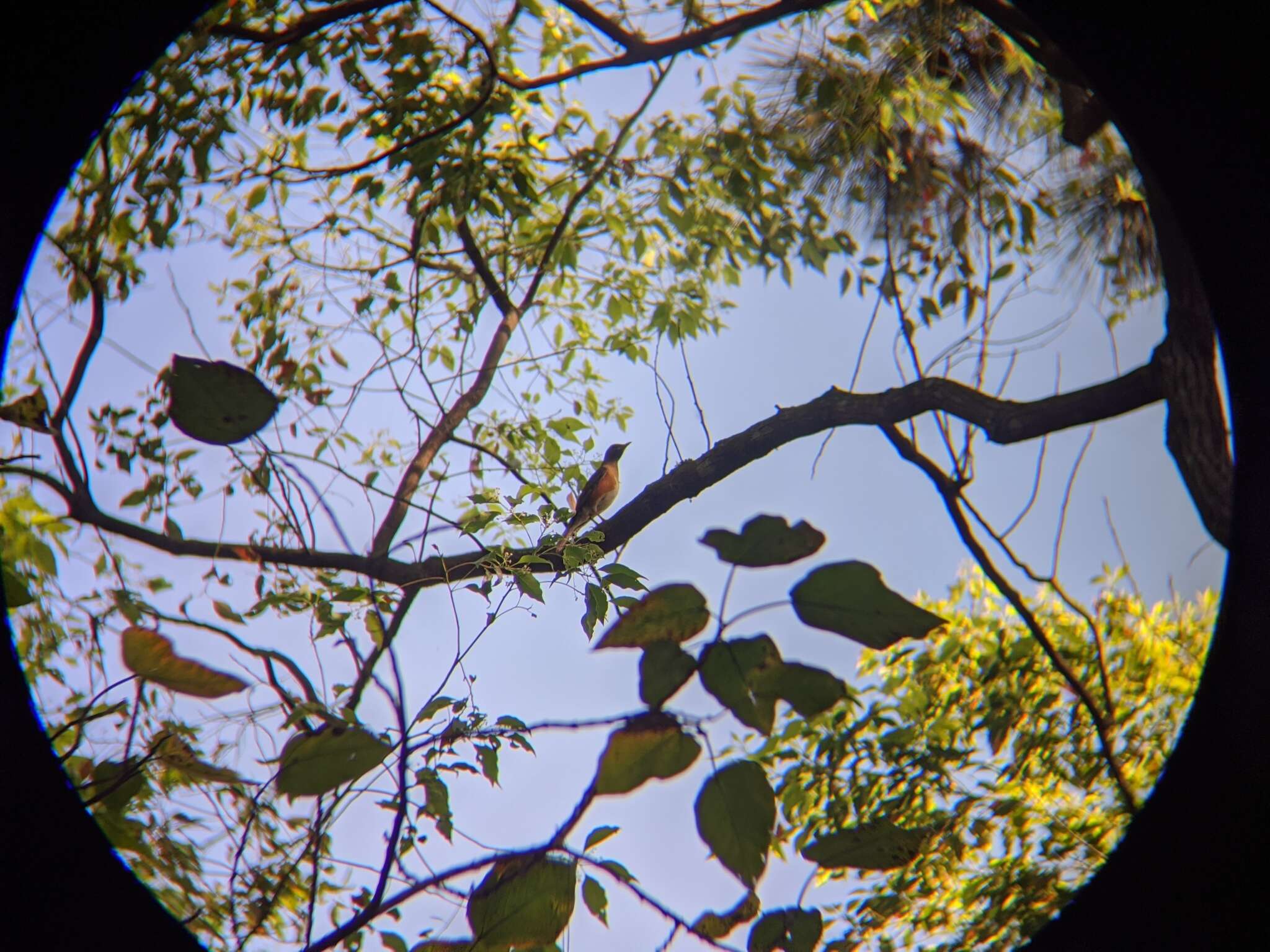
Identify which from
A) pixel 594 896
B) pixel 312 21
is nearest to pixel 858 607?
pixel 594 896

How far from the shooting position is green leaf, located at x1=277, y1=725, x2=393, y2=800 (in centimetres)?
63

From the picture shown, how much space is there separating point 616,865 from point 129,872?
25.1 inches

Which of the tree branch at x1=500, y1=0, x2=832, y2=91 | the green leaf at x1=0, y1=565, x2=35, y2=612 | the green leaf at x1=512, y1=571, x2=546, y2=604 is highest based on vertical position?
the tree branch at x1=500, y1=0, x2=832, y2=91

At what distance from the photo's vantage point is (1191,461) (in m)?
1.37

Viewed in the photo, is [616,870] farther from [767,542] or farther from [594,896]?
[767,542]

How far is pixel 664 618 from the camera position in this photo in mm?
593

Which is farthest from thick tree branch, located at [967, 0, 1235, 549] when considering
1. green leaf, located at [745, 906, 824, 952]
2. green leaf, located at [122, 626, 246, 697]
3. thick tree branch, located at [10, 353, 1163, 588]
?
green leaf, located at [122, 626, 246, 697]

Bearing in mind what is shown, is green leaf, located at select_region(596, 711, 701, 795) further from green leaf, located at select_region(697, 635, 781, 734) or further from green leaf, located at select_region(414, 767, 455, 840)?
green leaf, located at select_region(414, 767, 455, 840)

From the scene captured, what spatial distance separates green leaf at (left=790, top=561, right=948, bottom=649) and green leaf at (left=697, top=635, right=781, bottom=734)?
0.05 meters

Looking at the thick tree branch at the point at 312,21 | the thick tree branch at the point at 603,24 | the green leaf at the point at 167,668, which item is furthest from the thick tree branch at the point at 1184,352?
the green leaf at the point at 167,668

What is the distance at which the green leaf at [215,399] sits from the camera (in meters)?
0.70

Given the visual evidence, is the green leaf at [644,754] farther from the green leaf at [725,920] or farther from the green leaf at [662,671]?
the green leaf at [725,920]

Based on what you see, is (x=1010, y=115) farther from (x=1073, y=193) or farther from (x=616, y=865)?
(x=616, y=865)

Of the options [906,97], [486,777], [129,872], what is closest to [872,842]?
[486,777]
